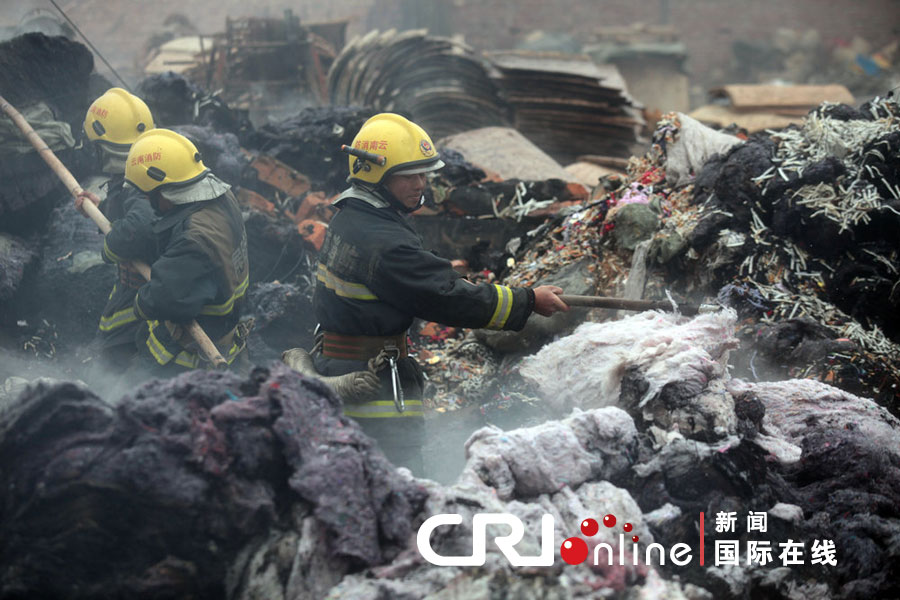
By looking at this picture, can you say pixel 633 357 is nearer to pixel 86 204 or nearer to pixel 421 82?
pixel 86 204

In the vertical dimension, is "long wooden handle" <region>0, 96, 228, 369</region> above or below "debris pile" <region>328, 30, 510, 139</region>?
below

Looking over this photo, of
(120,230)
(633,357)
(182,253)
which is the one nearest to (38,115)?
(120,230)

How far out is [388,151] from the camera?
3287 mm

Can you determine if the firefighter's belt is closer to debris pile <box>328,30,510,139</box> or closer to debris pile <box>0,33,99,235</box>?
debris pile <box>0,33,99,235</box>

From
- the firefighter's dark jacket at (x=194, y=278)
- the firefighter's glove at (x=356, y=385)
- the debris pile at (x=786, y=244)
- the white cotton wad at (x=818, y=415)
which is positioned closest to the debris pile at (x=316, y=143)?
the debris pile at (x=786, y=244)

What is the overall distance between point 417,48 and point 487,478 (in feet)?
27.0

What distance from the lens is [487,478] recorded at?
2.65 metres

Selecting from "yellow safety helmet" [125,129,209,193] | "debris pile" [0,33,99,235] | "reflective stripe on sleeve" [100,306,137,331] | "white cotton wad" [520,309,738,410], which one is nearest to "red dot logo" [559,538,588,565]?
"white cotton wad" [520,309,738,410]

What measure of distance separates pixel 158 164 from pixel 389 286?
5.14ft

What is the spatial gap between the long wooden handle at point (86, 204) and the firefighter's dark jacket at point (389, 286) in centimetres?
80

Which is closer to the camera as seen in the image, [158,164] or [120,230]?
[158,164]

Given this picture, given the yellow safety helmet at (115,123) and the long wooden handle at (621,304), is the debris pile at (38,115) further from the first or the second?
the long wooden handle at (621,304)

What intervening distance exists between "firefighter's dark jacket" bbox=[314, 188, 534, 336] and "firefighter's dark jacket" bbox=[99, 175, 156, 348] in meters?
1.21

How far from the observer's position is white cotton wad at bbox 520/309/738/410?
3.30m
